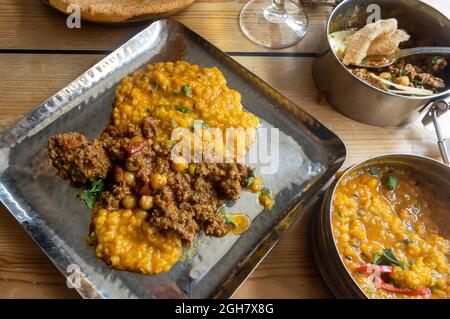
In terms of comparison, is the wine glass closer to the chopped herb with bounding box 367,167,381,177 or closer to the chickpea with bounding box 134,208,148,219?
the chopped herb with bounding box 367,167,381,177

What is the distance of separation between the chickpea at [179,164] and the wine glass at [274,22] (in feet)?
3.38

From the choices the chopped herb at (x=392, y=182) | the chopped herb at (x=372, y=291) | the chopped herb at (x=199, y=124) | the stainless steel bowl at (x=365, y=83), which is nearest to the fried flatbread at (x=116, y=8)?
the chopped herb at (x=199, y=124)

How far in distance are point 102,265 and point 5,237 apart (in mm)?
502

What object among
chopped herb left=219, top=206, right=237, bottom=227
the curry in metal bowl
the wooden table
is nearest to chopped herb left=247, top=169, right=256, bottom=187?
the curry in metal bowl

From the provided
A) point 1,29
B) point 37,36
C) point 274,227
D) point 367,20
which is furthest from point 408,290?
point 1,29

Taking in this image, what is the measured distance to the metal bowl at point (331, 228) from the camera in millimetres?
1638

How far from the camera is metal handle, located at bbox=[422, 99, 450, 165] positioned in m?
2.17

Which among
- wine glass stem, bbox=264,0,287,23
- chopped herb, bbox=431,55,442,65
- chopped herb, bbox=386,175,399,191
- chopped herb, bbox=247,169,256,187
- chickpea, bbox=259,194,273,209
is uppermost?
wine glass stem, bbox=264,0,287,23

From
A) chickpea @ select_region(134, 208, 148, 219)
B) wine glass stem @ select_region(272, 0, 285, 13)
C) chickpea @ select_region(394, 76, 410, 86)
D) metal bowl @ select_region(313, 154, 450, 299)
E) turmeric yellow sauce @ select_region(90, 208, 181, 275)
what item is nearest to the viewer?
metal bowl @ select_region(313, 154, 450, 299)

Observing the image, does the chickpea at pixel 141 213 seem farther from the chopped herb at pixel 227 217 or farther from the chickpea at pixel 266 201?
the chickpea at pixel 266 201

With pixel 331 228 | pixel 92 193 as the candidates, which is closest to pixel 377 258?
pixel 331 228

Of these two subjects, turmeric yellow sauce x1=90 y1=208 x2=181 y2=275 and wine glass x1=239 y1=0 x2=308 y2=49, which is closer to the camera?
turmeric yellow sauce x1=90 y1=208 x2=181 y2=275

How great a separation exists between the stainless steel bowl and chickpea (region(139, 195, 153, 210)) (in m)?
1.19

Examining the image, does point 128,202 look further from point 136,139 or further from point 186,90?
point 186,90
